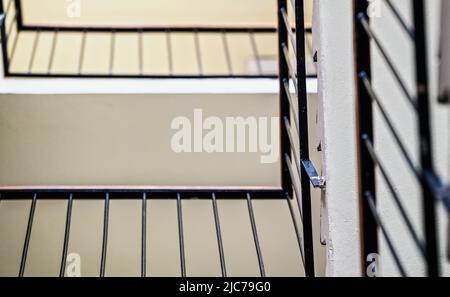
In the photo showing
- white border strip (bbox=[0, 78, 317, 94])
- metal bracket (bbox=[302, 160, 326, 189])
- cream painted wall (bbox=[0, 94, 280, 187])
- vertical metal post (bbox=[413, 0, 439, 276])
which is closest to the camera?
vertical metal post (bbox=[413, 0, 439, 276])

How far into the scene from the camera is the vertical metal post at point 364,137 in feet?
4.85

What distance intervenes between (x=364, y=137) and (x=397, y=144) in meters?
0.07

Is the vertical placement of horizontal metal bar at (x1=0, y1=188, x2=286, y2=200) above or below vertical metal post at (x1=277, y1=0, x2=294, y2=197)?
below

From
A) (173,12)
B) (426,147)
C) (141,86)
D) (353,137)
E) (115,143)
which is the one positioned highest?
(173,12)

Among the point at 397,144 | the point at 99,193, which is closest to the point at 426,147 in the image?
the point at 397,144

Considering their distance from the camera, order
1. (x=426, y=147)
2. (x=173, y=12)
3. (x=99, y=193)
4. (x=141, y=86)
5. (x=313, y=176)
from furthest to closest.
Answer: (x=173, y=12), (x=141, y=86), (x=99, y=193), (x=313, y=176), (x=426, y=147)

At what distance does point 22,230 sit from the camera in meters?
3.33

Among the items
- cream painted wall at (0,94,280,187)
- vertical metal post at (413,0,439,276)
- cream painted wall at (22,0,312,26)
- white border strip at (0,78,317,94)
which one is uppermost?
cream painted wall at (22,0,312,26)

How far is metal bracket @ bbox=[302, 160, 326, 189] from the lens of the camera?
1857 mm

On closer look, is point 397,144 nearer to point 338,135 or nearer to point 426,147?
point 426,147

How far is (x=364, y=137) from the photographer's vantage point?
1.48 meters

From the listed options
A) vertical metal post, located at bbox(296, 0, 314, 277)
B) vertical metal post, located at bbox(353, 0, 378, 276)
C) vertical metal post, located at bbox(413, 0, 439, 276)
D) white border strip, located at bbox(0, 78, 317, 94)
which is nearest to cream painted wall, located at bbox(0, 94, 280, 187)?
white border strip, located at bbox(0, 78, 317, 94)

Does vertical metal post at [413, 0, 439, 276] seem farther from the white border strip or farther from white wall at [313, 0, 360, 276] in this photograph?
the white border strip

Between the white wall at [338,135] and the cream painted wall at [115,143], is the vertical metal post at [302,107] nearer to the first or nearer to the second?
the white wall at [338,135]
